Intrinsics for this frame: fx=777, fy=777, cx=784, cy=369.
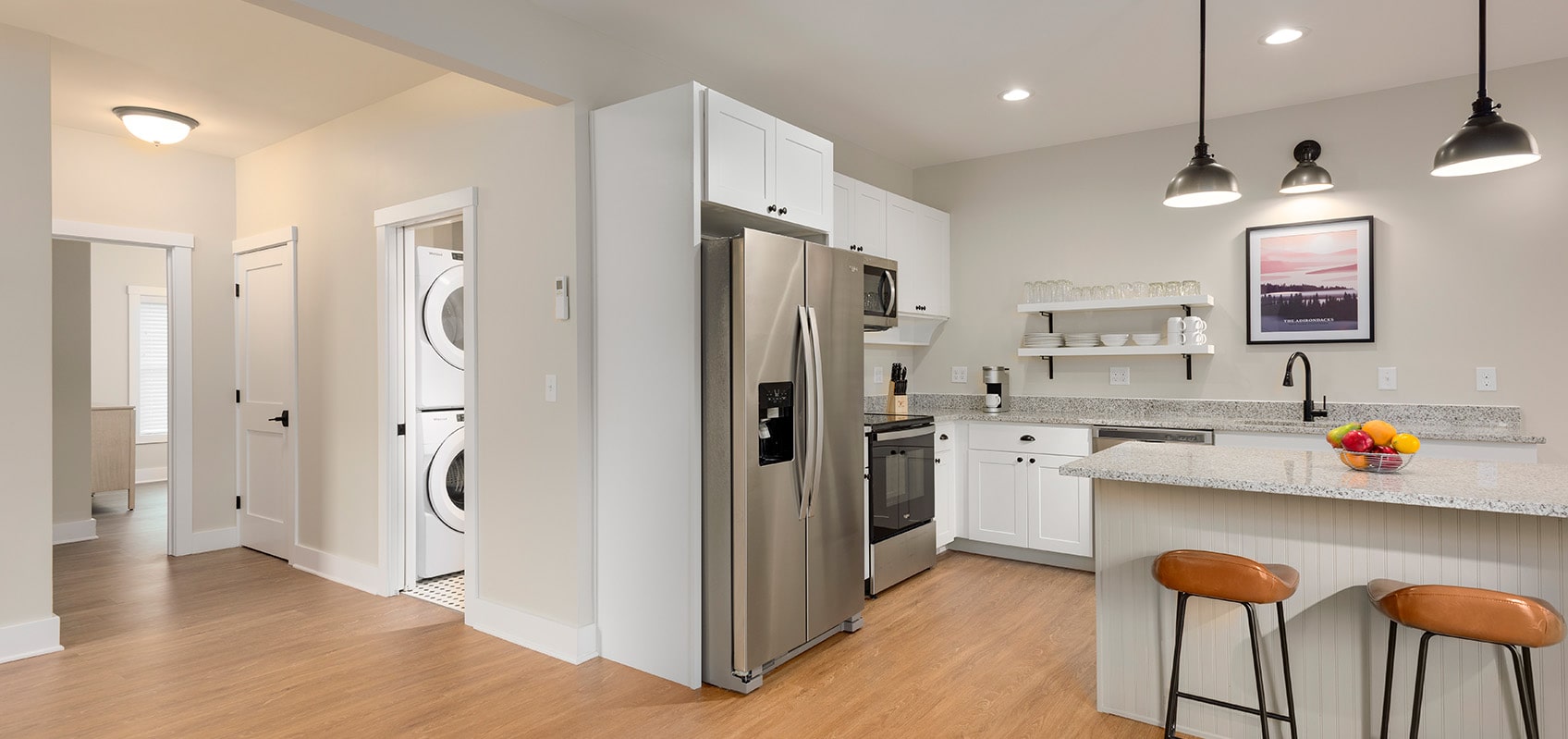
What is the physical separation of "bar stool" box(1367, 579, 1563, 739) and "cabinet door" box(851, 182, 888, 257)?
3043 millimetres

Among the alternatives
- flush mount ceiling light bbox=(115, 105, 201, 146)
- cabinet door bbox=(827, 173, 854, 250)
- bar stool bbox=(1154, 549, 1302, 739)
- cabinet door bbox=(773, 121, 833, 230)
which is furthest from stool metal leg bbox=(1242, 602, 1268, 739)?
flush mount ceiling light bbox=(115, 105, 201, 146)

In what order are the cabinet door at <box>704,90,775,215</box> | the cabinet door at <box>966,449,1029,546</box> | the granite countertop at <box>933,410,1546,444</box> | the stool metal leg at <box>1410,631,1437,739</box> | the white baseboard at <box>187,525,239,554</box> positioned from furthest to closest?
1. the white baseboard at <box>187,525,239,554</box>
2. the cabinet door at <box>966,449,1029,546</box>
3. the granite countertop at <box>933,410,1546,444</box>
4. the cabinet door at <box>704,90,775,215</box>
5. the stool metal leg at <box>1410,631,1437,739</box>

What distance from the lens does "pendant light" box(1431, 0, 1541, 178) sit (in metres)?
2.13

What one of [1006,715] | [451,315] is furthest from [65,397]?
[1006,715]

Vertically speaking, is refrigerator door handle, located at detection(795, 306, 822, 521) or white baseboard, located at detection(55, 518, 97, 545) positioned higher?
refrigerator door handle, located at detection(795, 306, 822, 521)

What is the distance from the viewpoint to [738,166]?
3148mm

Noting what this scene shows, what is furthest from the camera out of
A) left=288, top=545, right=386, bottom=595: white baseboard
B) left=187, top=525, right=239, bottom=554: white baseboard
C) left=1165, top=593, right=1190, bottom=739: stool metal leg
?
left=187, top=525, right=239, bottom=554: white baseboard

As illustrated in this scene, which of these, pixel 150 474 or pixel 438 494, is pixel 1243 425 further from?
pixel 150 474

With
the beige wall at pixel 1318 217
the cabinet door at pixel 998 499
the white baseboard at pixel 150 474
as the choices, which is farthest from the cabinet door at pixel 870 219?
the white baseboard at pixel 150 474

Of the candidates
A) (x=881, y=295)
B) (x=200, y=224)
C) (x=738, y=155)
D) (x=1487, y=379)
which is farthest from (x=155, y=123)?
(x=1487, y=379)

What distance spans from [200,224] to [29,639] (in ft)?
9.16

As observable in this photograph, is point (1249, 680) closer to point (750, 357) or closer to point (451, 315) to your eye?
point (750, 357)

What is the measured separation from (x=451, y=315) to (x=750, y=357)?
2402 millimetres

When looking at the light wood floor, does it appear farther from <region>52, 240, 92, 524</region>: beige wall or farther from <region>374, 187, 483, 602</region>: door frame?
<region>52, 240, 92, 524</region>: beige wall
